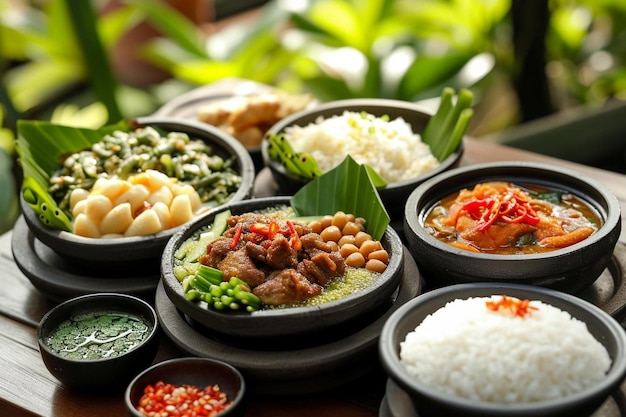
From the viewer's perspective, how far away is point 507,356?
1.95 m

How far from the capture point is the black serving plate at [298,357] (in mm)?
2221

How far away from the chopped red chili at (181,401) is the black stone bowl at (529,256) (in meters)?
0.75

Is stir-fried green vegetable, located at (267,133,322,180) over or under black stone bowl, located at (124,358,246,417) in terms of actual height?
over

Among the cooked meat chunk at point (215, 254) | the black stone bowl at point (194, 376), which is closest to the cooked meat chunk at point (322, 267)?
the cooked meat chunk at point (215, 254)

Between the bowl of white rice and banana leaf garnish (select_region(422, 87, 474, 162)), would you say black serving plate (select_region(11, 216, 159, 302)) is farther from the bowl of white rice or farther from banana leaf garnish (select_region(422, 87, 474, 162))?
banana leaf garnish (select_region(422, 87, 474, 162))

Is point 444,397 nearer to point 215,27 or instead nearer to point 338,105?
point 338,105

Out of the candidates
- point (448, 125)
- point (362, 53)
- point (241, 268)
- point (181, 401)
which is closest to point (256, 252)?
point (241, 268)

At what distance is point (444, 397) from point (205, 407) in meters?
0.65

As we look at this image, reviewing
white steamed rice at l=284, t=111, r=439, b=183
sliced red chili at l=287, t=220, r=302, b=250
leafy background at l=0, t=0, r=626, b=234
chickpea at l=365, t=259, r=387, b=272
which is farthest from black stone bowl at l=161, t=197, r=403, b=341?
leafy background at l=0, t=0, r=626, b=234

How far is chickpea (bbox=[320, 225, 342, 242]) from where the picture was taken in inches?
100

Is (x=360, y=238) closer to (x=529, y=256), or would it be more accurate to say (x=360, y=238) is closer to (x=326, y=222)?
(x=326, y=222)

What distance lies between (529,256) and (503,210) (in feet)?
0.91

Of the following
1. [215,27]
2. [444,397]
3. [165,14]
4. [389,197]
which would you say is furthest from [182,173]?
[215,27]

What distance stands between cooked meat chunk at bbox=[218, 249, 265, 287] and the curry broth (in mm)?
611
